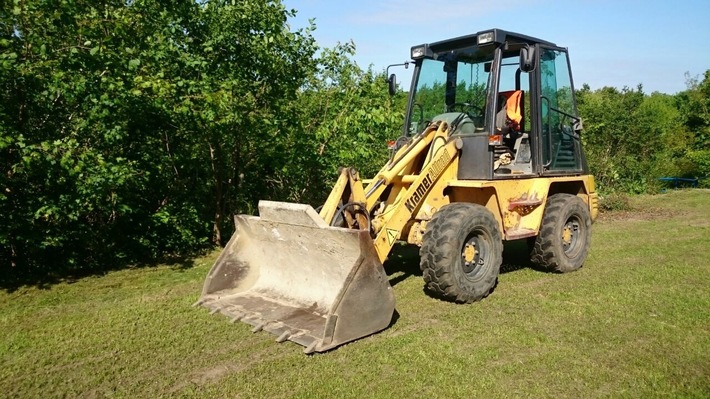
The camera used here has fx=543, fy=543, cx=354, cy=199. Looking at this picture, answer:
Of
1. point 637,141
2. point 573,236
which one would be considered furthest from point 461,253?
point 637,141

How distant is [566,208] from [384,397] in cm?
444

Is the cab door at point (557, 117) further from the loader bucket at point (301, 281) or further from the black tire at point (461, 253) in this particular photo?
the loader bucket at point (301, 281)

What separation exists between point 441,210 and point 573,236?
2.70 meters

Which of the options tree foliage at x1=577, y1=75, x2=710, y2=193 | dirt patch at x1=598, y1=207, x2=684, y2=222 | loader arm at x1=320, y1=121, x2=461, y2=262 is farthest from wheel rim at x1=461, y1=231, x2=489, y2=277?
tree foliage at x1=577, y1=75, x2=710, y2=193

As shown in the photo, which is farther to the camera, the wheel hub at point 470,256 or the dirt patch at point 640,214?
the dirt patch at point 640,214

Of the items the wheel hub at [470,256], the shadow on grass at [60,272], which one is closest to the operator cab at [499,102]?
the wheel hub at [470,256]

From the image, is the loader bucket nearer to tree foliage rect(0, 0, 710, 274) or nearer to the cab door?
tree foliage rect(0, 0, 710, 274)

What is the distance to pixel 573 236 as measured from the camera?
7.52 metres

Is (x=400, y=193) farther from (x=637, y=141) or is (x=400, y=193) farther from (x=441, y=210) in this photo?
(x=637, y=141)

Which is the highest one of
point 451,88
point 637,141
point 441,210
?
point 451,88

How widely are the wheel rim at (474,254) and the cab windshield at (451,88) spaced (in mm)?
1471

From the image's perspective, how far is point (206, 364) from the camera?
423 cm

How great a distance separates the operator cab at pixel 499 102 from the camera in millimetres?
6391

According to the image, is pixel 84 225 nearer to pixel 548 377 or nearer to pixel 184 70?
pixel 184 70
